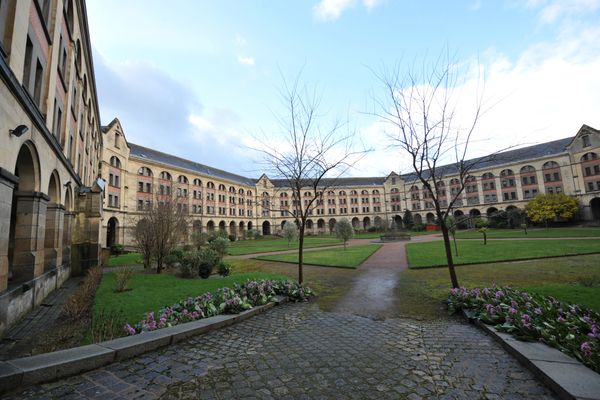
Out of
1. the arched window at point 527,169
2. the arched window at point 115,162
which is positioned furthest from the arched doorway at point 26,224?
the arched window at point 527,169

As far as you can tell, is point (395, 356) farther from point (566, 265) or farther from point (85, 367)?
point (566, 265)

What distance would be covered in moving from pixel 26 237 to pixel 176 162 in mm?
50622

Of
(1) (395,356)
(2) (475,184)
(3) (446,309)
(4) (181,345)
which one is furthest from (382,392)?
(2) (475,184)

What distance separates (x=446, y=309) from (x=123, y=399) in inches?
283

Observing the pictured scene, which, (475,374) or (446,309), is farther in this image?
(446,309)

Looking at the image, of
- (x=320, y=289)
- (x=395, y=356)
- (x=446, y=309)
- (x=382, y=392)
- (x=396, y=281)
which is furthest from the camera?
(x=396, y=281)

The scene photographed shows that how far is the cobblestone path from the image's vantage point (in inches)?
134

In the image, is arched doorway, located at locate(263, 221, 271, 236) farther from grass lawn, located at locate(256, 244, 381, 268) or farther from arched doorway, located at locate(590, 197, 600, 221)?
arched doorway, located at locate(590, 197, 600, 221)

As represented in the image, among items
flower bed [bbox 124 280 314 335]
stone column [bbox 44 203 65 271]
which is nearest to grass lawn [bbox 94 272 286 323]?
flower bed [bbox 124 280 314 335]

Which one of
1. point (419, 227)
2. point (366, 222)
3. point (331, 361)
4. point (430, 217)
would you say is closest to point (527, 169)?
point (419, 227)

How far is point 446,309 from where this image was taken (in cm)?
734

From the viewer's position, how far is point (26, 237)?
8672mm

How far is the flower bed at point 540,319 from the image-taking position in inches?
159

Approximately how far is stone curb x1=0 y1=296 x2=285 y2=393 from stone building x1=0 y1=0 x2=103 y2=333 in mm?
3794
